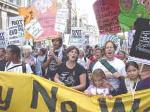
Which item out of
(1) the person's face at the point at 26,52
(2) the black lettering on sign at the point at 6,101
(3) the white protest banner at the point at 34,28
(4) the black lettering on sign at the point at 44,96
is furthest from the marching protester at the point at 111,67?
(3) the white protest banner at the point at 34,28

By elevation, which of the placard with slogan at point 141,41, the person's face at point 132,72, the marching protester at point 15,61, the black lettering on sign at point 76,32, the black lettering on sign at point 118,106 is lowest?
the black lettering on sign at point 118,106

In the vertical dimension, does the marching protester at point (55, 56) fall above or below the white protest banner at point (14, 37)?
below

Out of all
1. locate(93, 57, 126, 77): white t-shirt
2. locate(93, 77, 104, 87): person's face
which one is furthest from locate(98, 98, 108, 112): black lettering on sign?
locate(93, 57, 126, 77): white t-shirt

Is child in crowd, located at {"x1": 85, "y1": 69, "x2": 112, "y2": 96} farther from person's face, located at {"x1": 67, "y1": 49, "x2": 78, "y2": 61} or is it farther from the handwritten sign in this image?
the handwritten sign

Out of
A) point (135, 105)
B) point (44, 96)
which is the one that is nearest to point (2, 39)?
point (44, 96)

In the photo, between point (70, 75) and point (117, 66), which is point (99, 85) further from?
point (117, 66)

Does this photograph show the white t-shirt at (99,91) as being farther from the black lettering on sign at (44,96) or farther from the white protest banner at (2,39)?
the white protest banner at (2,39)

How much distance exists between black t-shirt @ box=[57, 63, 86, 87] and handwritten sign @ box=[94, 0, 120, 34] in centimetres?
290

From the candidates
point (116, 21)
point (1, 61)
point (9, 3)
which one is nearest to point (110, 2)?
point (116, 21)

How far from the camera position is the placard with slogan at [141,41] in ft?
25.0

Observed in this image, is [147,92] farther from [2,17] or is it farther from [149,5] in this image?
[2,17]

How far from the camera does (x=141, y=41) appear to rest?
25.1 feet

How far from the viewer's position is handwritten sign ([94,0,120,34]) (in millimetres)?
11328

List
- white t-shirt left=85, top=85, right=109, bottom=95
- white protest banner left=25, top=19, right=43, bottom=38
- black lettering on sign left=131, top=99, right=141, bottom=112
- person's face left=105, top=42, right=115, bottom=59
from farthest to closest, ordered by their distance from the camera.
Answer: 1. white protest banner left=25, top=19, right=43, bottom=38
2. person's face left=105, top=42, right=115, bottom=59
3. white t-shirt left=85, top=85, right=109, bottom=95
4. black lettering on sign left=131, top=99, right=141, bottom=112
